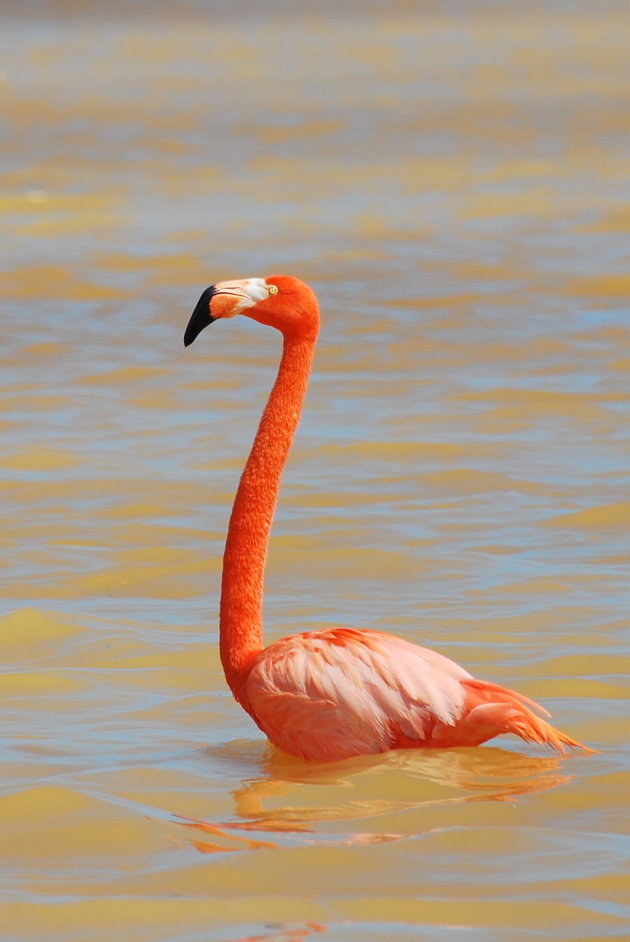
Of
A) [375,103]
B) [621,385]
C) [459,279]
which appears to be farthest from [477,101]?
[621,385]

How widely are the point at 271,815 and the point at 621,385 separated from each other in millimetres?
5625

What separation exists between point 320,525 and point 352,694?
270 centimetres

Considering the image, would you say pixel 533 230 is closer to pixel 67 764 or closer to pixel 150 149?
pixel 150 149

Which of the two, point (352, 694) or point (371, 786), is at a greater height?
point (352, 694)

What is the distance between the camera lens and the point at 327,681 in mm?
4105

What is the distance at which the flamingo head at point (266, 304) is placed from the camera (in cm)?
414

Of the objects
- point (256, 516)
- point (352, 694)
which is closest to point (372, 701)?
point (352, 694)

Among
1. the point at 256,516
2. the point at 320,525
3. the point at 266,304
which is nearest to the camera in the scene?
the point at 266,304

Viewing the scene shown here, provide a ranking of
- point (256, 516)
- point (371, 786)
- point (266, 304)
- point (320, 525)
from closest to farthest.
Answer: point (371, 786) → point (266, 304) → point (256, 516) → point (320, 525)

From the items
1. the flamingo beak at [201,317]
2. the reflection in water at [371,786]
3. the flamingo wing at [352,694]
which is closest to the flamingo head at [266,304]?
the flamingo beak at [201,317]

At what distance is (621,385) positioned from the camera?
9.15 metres

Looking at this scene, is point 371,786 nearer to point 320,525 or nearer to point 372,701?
point 372,701

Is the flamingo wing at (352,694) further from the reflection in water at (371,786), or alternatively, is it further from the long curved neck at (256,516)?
the long curved neck at (256,516)

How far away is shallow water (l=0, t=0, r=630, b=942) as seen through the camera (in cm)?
357
